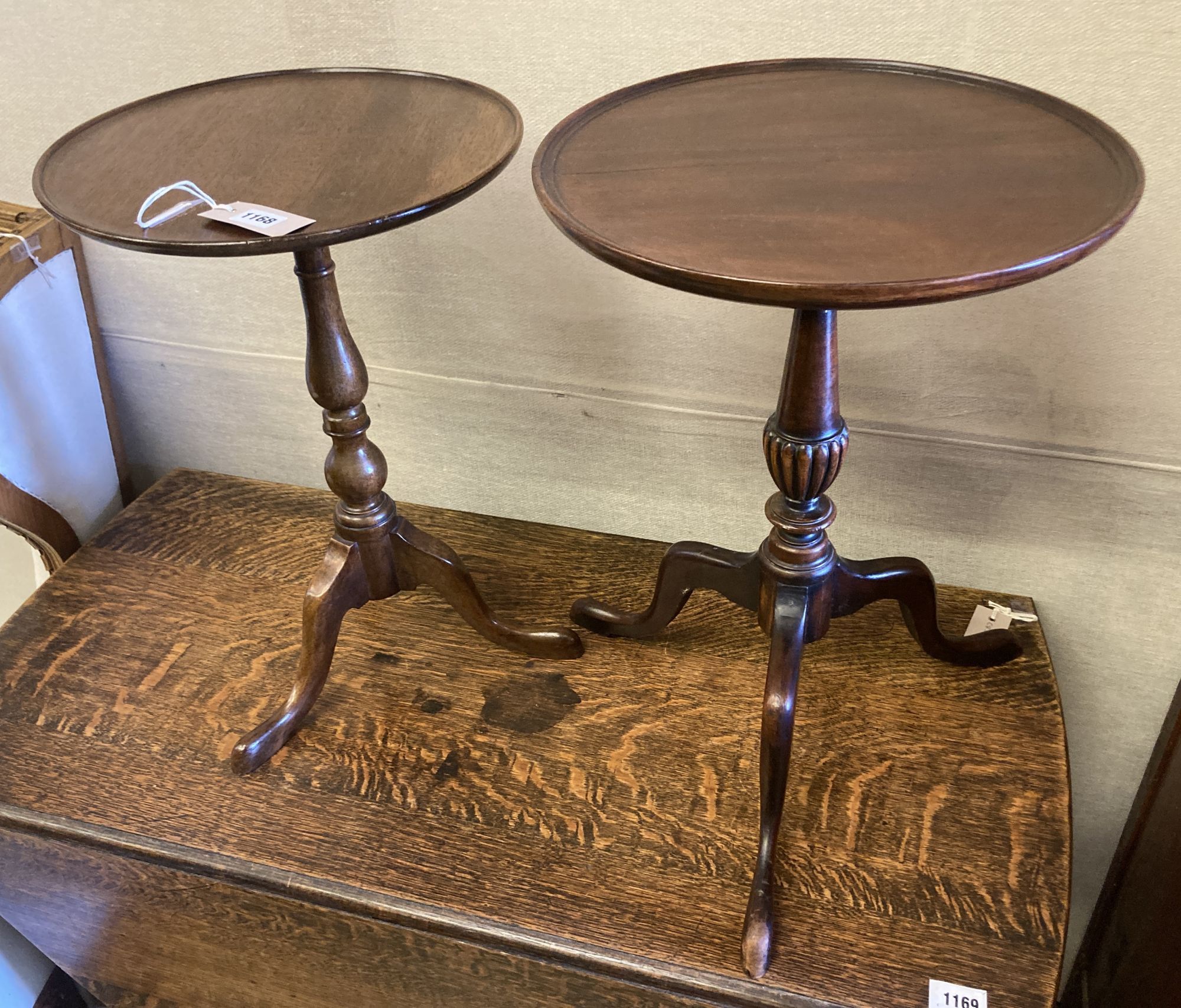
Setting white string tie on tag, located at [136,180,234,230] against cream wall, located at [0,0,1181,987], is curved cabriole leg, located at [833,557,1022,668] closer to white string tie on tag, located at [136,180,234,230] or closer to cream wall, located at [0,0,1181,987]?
cream wall, located at [0,0,1181,987]

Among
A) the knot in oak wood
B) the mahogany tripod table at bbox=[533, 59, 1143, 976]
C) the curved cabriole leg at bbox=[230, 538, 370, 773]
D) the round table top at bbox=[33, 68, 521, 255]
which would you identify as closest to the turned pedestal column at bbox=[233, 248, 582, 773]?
the curved cabriole leg at bbox=[230, 538, 370, 773]

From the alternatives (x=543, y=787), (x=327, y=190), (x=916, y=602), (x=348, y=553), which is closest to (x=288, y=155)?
(x=327, y=190)

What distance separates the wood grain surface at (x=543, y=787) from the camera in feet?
2.99

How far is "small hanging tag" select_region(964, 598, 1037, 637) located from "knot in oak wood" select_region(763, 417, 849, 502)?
403 millimetres

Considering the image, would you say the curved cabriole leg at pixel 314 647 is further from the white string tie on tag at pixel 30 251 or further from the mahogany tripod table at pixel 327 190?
the white string tie on tag at pixel 30 251

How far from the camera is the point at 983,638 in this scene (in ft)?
3.77

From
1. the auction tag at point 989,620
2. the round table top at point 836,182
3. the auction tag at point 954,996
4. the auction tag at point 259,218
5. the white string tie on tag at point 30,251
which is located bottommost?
the auction tag at point 954,996

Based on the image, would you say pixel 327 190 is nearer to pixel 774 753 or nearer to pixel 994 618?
pixel 774 753

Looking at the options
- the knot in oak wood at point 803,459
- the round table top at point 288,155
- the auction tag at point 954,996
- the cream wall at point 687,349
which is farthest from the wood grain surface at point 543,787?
the round table top at point 288,155

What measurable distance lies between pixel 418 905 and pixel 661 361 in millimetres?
673

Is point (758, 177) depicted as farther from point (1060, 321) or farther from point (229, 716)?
point (229, 716)

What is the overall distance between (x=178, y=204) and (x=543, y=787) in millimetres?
658

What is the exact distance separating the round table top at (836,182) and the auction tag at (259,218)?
193mm

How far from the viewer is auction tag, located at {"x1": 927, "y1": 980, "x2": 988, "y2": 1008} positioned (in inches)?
33.1
